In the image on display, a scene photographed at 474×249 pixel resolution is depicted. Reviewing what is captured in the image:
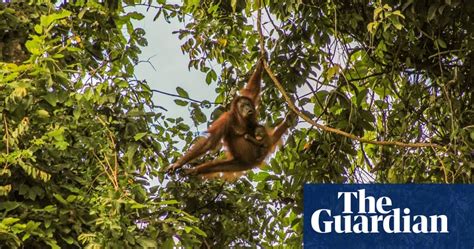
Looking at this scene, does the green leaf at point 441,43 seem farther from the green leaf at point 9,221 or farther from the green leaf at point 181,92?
the green leaf at point 9,221

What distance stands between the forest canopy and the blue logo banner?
0.62 ft

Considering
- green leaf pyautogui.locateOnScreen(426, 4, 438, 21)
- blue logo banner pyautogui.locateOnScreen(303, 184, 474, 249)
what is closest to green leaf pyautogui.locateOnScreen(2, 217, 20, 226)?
blue logo banner pyautogui.locateOnScreen(303, 184, 474, 249)

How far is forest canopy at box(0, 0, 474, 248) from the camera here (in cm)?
370

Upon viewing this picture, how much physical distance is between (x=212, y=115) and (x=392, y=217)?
1.17 meters

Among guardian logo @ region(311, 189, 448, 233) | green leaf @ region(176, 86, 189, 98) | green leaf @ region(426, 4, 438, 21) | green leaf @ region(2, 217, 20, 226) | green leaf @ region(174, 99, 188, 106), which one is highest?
green leaf @ region(426, 4, 438, 21)

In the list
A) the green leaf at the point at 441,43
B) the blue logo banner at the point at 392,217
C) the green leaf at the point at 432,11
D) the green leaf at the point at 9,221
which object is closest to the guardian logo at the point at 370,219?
Answer: the blue logo banner at the point at 392,217

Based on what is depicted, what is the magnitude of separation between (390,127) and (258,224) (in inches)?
36.5

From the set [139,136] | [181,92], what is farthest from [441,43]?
[139,136]

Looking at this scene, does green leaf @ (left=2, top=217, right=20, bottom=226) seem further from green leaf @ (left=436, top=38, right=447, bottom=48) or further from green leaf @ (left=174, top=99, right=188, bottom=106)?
green leaf @ (left=436, top=38, right=447, bottom=48)

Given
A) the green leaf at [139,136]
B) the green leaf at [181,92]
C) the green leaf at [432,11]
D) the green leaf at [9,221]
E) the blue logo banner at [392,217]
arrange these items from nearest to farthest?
1. the green leaf at [9,221]
2. the green leaf at [139,136]
3. the green leaf at [432,11]
4. the blue logo banner at [392,217]
5. the green leaf at [181,92]

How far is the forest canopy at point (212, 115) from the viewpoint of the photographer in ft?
12.1

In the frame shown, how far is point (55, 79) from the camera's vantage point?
3.73m

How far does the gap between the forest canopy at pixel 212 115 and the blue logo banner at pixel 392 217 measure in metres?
0.19

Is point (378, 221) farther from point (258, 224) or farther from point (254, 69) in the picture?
point (254, 69)
